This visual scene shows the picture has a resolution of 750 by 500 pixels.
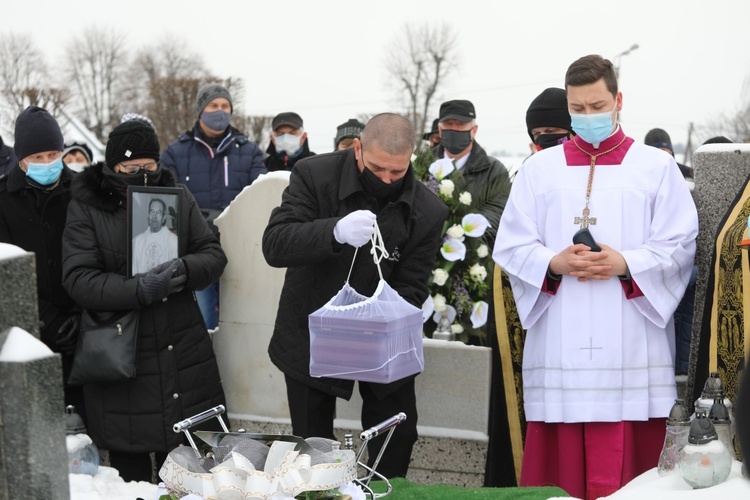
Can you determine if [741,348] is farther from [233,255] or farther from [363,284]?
[233,255]

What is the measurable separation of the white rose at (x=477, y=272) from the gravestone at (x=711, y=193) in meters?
1.23

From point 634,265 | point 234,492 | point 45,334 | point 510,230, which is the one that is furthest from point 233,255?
point 234,492

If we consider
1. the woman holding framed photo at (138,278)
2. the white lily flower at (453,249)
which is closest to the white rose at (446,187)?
the white lily flower at (453,249)

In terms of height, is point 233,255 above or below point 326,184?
below

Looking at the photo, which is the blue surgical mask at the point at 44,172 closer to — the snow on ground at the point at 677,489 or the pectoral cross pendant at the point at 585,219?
the pectoral cross pendant at the point at 585,219

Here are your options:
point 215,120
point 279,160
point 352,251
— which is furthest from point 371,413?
point 279,160

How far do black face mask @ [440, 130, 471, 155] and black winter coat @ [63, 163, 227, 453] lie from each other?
206 cm

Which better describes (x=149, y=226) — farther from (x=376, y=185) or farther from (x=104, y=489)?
(x=104, y=489)

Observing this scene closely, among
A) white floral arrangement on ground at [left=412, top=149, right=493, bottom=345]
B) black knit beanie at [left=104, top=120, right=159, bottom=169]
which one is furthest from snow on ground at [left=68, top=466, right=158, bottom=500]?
white floral arrangement on ground at [left=412, top=149, right=493, bottom=345]

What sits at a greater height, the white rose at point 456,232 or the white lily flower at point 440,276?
the white rose at point 456,232

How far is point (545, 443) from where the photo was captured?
4.43 m

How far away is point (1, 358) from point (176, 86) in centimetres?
3334

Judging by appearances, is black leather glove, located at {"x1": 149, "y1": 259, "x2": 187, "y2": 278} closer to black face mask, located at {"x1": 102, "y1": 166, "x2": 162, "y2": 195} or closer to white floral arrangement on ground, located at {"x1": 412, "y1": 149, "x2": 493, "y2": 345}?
black face mask, located at {"x1": 102, "y1": 166, "x2": 162, "y2": 195}

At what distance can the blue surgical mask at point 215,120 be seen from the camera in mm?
6961
